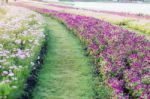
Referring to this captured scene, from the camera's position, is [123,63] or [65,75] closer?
[123,63]

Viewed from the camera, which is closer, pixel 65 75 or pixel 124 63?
pixel 124 63

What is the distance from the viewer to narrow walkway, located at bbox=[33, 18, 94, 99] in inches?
412

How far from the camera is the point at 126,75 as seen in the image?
9578 mm

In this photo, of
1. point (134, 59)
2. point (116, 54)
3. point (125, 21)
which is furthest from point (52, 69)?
point (125, 21)

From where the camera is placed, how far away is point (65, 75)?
12.4m

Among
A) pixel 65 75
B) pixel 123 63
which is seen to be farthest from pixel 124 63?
pixel 65 75

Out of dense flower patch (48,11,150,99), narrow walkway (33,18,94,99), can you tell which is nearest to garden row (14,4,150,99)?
dense flower patch (48,11,150,99)

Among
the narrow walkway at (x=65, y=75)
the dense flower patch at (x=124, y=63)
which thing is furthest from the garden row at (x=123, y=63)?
the narrow walkway at (x=65, y=75)

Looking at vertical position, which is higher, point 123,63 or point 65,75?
point 123,63

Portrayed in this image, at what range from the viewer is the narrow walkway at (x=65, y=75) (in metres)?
10.5

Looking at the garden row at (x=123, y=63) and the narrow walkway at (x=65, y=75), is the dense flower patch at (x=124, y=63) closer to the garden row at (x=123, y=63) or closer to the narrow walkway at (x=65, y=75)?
the garden row at (x=123, y=63)

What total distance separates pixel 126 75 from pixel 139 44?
11.7ft

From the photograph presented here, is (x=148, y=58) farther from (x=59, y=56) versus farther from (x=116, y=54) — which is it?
(x=59, y=56)

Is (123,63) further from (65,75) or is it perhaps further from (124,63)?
(65,75)
